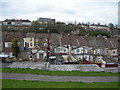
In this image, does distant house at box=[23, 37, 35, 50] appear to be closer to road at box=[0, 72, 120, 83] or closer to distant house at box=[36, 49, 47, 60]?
distant house at box=[36, 49, 47, 60]

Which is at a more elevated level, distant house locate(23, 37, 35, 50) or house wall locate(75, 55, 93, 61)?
distant house locate(23, 37, 35, 50)

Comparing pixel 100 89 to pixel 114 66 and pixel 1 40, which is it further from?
pixel 1 40

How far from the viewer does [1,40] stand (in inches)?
1318

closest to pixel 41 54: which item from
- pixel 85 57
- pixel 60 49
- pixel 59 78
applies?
pixel 60 49

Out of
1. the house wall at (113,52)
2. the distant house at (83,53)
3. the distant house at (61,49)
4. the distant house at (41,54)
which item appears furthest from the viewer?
the house wall at (113,52)

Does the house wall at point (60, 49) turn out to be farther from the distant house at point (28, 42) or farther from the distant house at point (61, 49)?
the distant house at point (28, 42)

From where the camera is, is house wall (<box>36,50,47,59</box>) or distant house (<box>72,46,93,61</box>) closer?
house wall (<box>36,50,47,59</box>)

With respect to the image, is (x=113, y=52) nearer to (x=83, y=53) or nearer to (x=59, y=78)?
(x=83, y=53)

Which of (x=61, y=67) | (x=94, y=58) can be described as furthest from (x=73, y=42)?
(x=61, y=67)

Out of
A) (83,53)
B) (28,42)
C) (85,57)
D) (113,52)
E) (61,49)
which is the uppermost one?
(28,42)

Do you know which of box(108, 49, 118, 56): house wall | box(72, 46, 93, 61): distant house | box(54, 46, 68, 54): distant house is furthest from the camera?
box(108, 49, 118, 56): house wall

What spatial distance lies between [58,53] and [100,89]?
17271 millimetres

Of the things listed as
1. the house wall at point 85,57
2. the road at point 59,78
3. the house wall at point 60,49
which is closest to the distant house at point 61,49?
the house wall at point 60,49

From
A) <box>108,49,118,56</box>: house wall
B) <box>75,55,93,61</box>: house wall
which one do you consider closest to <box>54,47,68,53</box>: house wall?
<box>75,55,93,61</box>: house wall
